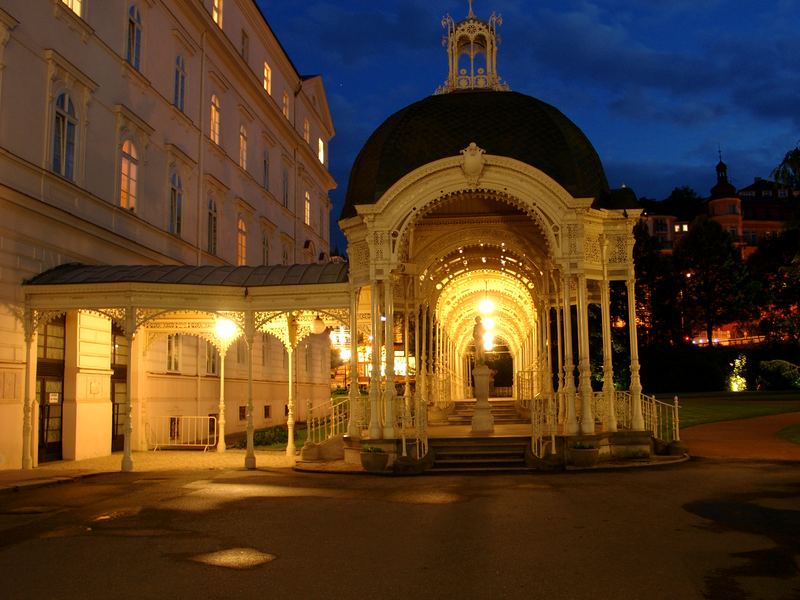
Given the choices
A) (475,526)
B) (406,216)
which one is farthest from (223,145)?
(475,526)

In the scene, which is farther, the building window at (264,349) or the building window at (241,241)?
the building window at (264,349)

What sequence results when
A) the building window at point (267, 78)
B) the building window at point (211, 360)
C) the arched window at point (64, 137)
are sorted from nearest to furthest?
the arched window at point (64, 137), the building window at point (211, 360), the building window at point (267, 78)

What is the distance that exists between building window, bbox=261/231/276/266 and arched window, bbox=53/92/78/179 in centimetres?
1646

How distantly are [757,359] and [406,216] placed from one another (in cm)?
4343

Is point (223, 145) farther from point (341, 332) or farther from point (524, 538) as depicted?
point (524, 538)

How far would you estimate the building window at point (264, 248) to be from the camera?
3634 centimetres

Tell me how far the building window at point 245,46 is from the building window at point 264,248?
770 cm

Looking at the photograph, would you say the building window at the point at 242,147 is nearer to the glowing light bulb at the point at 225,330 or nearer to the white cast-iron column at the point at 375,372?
the glowing light bulb at the point at 225,330

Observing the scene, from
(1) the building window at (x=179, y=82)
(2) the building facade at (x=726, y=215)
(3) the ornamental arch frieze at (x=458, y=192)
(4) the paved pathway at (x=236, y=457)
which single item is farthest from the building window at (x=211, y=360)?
(2) the building facade at (x=726, y=215)

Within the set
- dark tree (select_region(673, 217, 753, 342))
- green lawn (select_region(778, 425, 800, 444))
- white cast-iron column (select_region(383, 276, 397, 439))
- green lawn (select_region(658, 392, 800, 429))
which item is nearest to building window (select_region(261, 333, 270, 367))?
green lawn (select_region(658, 392, 800, 429))

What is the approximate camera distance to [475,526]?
32.2ft

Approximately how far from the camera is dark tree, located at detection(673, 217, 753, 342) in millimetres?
58656

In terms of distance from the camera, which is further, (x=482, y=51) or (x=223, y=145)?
(x=223, y=145)

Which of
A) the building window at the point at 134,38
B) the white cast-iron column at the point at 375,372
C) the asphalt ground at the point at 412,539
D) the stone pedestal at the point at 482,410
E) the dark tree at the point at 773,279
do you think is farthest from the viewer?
the dark tree at the point at 773,279
